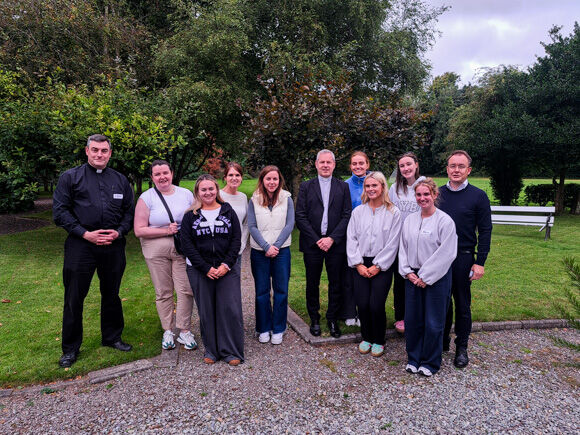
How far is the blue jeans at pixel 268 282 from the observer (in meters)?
4.66

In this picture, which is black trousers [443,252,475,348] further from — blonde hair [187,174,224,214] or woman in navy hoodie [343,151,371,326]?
blonde hair [187,174,224,214]

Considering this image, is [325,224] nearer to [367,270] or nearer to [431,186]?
[367,270]

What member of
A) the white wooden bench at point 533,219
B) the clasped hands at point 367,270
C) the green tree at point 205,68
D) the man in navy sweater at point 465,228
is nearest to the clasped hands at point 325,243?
the clasped hands at point 367,270

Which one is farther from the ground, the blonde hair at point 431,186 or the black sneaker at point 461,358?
the blonde hair at point 431,186

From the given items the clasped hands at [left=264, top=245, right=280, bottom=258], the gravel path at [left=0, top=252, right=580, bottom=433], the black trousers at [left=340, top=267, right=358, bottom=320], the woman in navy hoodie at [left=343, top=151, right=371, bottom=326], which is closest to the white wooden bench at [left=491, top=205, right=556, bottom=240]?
the gravel path at [left=0, top=252, right=580, bottom=433]

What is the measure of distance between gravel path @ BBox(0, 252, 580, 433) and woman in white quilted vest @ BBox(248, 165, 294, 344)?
62cm

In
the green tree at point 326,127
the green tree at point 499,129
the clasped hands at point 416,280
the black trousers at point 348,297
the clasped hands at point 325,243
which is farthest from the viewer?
the green tree at point 499,129

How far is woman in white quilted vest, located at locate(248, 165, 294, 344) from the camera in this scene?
4594 millimetres

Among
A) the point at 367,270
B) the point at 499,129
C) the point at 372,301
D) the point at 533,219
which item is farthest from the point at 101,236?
the point at 499,129

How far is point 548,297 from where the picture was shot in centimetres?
647

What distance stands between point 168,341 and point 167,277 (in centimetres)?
78

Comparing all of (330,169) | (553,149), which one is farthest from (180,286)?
(553,149)

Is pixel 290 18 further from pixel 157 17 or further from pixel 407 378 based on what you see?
pixel 407 378

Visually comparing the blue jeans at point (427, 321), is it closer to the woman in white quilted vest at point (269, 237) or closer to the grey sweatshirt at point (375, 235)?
the grey sweatshirt at point (375, 235)
